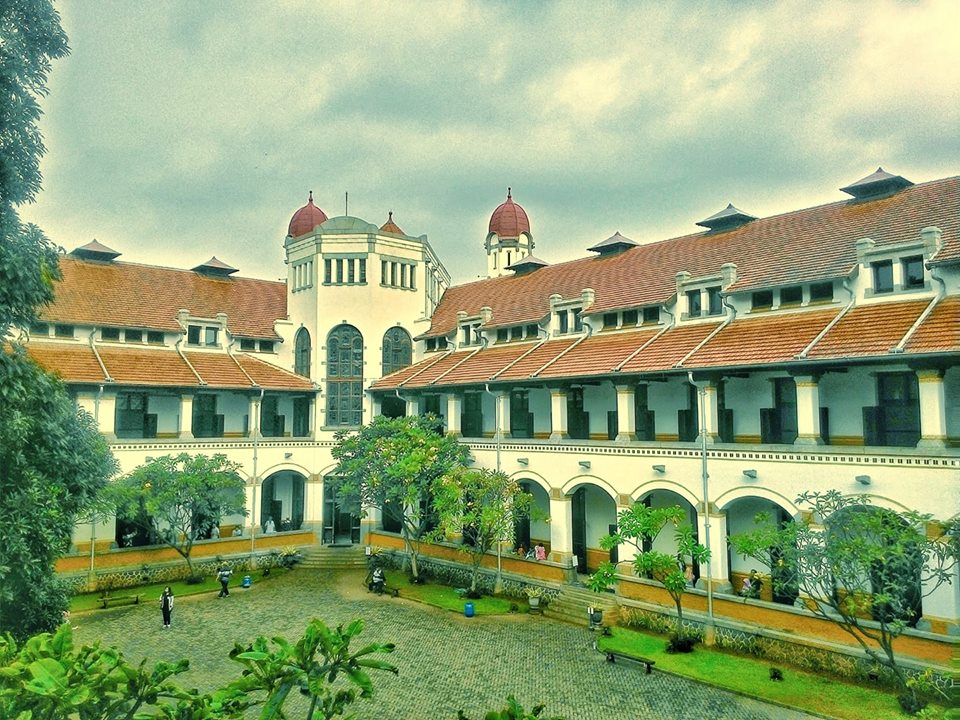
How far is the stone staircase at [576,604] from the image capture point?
21.9 m

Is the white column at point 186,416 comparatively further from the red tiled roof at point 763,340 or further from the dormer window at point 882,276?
the dormer window at point 882,276

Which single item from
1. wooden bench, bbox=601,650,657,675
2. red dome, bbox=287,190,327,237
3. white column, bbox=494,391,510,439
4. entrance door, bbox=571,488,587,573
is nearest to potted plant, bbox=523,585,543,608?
entrance door, bbox=571,488,587,573

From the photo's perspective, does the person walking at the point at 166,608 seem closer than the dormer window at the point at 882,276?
No

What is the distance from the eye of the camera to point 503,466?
2686 cm

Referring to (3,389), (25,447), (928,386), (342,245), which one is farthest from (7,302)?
(342,245)

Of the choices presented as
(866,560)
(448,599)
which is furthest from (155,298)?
(866,560)

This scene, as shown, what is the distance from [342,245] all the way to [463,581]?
59.9ft

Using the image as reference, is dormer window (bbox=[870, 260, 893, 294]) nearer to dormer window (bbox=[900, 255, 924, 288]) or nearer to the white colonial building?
the white colonial building

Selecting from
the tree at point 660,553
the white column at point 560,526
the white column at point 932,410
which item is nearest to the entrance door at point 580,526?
the white column at point 560,526

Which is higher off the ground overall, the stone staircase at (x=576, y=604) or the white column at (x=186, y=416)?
the white column at (x=186, y=416)

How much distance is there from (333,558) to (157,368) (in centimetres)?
1168

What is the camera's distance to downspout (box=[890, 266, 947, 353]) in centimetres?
1659

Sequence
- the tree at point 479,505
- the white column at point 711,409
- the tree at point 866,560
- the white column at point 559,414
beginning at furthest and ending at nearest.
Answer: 1. the white column at point 559,414
2. the tree at point 479,505
3. the white column at point 711,409
4. the tree at point 866,560

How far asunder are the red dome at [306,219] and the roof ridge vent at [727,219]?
33.3 metres
